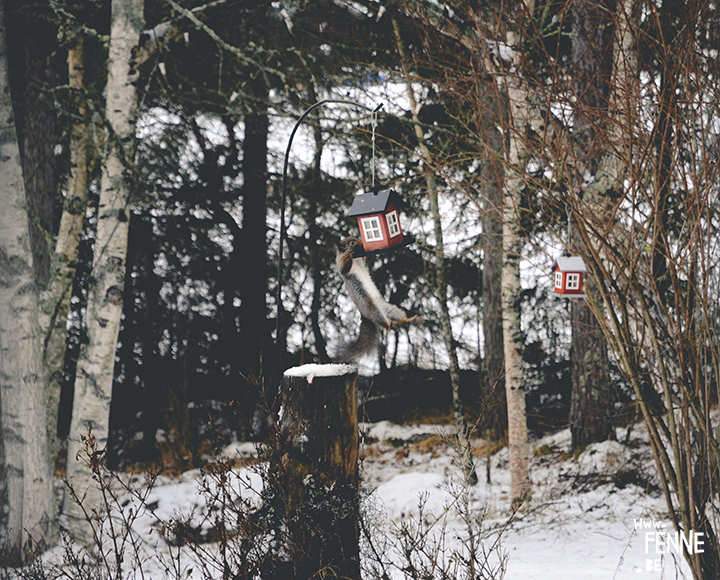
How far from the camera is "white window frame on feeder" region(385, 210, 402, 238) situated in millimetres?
3023

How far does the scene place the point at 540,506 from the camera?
19.7 feet

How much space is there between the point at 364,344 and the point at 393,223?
65cm

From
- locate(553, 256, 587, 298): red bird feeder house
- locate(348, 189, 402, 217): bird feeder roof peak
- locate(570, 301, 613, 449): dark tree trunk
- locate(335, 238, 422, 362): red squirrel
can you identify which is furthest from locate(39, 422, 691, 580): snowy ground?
locate(553, 256, 587, 298): red bird feeder house

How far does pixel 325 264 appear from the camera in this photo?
875 centimetres

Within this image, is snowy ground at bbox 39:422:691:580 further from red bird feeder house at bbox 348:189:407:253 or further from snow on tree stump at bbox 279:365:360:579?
red bird feeder house at bbox 348:189:407:253

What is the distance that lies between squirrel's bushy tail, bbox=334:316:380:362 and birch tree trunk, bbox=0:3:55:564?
3.43 m

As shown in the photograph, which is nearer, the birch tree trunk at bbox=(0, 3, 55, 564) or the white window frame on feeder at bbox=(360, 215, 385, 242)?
the white window frame on feeder at bbox=(360, 215, 385, 242)

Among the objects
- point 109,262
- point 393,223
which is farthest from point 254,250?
point 393,223

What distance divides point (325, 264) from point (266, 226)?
3.54 ft

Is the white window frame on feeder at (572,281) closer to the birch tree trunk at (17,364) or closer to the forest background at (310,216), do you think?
the forest background at (310,216)

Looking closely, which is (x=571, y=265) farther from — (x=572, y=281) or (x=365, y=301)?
(x=365, y=301)

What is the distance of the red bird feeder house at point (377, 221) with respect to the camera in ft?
9.64

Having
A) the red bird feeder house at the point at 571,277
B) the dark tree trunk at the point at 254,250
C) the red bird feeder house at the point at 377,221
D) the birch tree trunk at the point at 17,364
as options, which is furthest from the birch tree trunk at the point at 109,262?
the red bird feeder house at the point at 571,277

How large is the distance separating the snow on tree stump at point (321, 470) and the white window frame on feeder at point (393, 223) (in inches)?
29.9
